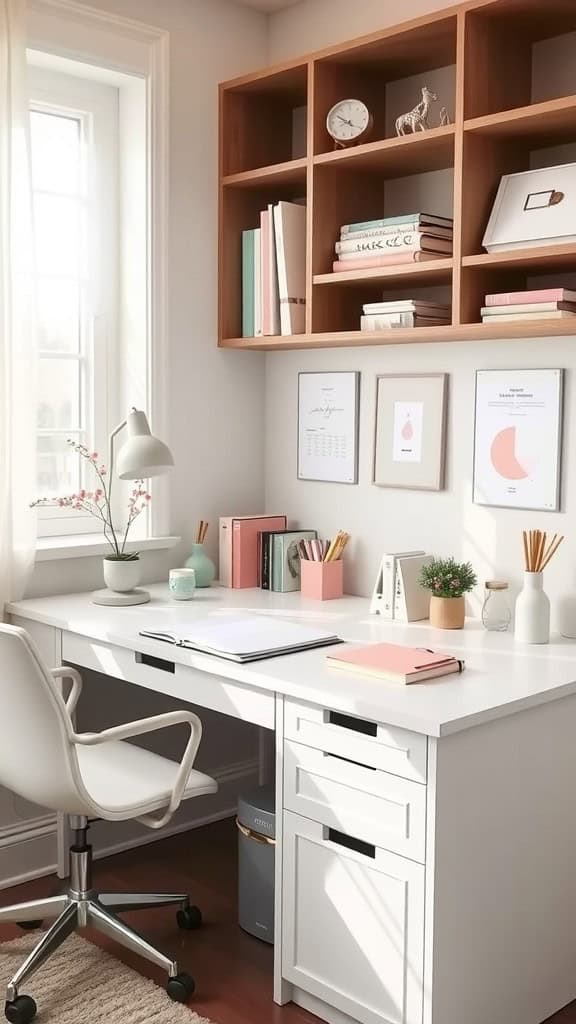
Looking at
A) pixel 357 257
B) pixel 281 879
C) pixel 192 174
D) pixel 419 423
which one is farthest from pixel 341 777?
pixel 192 174

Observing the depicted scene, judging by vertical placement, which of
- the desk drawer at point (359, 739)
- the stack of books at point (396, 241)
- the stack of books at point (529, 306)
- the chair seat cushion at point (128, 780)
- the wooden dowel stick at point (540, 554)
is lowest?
the chair seat cushion at point (128, 780)

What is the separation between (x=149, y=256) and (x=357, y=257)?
68 cm

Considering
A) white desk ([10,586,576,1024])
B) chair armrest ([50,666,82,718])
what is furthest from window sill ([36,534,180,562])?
white desk ([10,586,576,1024])

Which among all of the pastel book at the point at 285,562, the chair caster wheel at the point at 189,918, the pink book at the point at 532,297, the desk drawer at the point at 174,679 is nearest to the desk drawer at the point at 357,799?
the desk drawer at the point at 174,679

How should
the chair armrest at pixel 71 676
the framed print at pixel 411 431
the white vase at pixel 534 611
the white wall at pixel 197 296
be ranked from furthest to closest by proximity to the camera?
the white wall at pixel 197 296
the framed print at pixel 411 431
the chair armrest at pixel 71 676
the white vase at pixel 534 611

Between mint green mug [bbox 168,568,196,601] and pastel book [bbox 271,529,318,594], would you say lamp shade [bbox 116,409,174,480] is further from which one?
pastel book [bbox 271,529,318,594]

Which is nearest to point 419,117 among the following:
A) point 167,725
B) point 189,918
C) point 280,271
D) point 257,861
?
point 280,271

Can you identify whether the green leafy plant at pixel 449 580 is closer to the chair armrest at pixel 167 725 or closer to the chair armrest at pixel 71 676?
the chair armrest at pixel 167 725

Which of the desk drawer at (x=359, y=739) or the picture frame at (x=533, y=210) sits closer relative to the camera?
the desk drawer at (x=359, y=739)

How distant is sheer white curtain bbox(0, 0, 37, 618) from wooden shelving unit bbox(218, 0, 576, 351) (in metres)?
0.68

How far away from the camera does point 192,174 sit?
126 inches

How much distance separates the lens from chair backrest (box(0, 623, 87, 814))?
210 cm

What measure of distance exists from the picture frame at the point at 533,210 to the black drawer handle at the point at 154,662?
4.08 feet

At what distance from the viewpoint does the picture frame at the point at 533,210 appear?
93.7 inches
